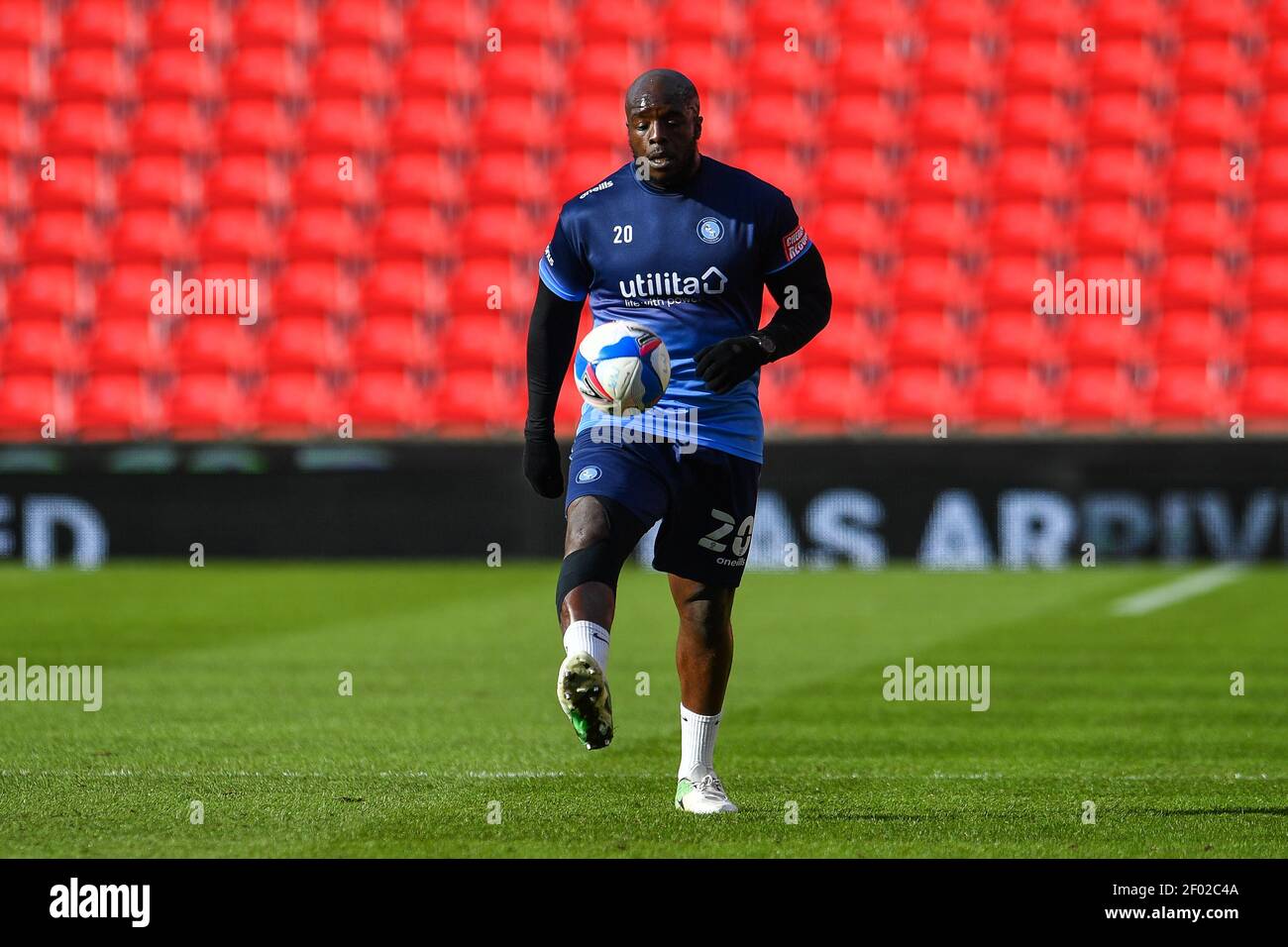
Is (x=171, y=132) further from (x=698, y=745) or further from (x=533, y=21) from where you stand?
(x=698, y=745)

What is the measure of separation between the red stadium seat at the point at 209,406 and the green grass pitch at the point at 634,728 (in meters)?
3.67

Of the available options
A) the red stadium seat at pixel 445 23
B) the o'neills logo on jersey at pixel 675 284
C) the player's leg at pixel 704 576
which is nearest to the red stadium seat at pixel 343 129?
the red stadium seat at pixel 445 23

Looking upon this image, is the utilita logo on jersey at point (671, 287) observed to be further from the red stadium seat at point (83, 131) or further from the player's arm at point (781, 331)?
the red stadium seat at point (83, 131)

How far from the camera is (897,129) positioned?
728 inches

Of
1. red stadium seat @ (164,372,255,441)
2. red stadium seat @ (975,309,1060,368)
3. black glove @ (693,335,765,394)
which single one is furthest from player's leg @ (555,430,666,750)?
red stadium seat @ (164,372,255,441)

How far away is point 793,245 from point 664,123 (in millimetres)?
561

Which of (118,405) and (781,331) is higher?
(118,405)

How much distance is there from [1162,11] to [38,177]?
1029cm

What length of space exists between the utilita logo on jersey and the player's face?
292mm

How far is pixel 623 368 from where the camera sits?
19.7ft

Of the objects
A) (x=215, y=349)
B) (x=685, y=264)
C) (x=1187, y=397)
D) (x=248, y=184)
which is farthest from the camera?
(x=248, y=184)

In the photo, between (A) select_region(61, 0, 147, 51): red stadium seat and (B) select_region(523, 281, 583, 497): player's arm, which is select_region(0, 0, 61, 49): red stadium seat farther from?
(B) select_region(523, 281, 583, 497): player's arm

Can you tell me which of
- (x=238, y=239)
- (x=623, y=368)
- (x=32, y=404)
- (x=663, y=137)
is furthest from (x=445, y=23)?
(x=623, y=368)
